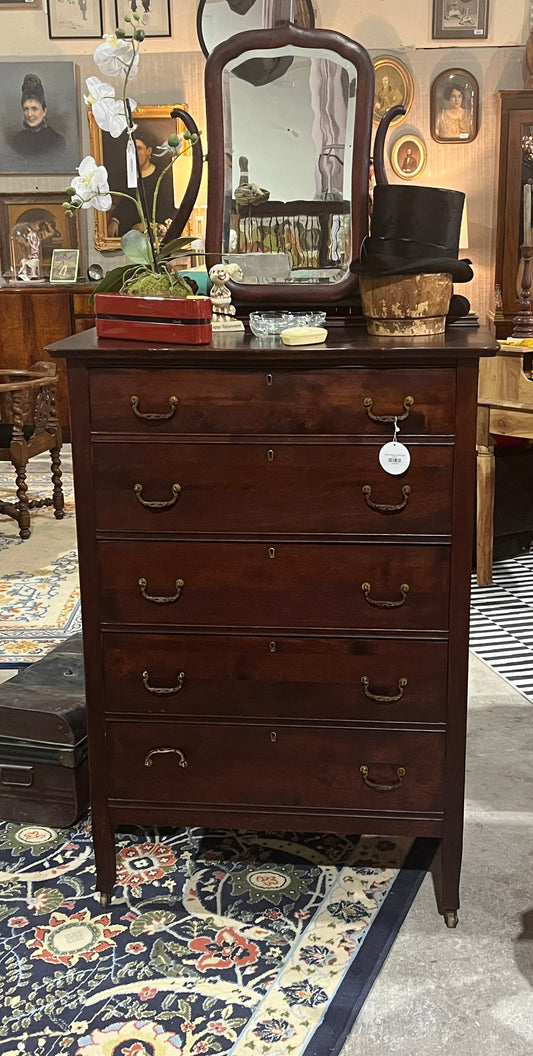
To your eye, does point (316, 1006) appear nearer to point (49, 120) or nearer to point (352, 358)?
point (352, 358)

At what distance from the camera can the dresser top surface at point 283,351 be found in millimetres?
2291

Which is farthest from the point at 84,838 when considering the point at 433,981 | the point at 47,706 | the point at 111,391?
the point at 111,391

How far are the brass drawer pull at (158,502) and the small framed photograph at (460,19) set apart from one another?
7093 millimetres

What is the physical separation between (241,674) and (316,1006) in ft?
2.49

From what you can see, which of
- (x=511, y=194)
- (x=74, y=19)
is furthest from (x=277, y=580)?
(x=74, y=19)

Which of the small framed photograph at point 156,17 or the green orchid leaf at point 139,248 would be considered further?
the small framed photograph at point 156,17

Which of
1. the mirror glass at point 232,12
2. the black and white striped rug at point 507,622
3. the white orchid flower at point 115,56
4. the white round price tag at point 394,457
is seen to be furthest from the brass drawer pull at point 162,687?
the mirror glass at point 232,12

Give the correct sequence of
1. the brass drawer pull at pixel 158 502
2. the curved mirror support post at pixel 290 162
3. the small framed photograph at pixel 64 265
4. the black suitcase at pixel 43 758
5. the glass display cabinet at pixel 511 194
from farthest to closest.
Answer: the small framed photograph at pixel 64 265
the glass display cabinet at pixel 511 194
the black suitcase at pixel 43 758
the curved mirror support post at pixel 290 162
the brass drawer pull at pixel 158 502

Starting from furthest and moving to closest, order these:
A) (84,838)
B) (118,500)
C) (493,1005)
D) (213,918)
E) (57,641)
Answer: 1. (57,641)
2. (84,838)
3. (213,918)
4. (118,500)
5. (493,1005)

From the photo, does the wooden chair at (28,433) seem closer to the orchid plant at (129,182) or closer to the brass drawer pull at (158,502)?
the orchid plant at (129,182)

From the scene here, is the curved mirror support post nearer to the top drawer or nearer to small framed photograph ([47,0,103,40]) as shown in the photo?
the top drawer

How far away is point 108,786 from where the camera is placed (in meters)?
2.66

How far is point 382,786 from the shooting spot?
2.55 metres

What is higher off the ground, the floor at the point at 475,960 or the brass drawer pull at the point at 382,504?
the brass drawer pull at the point at 382,504
